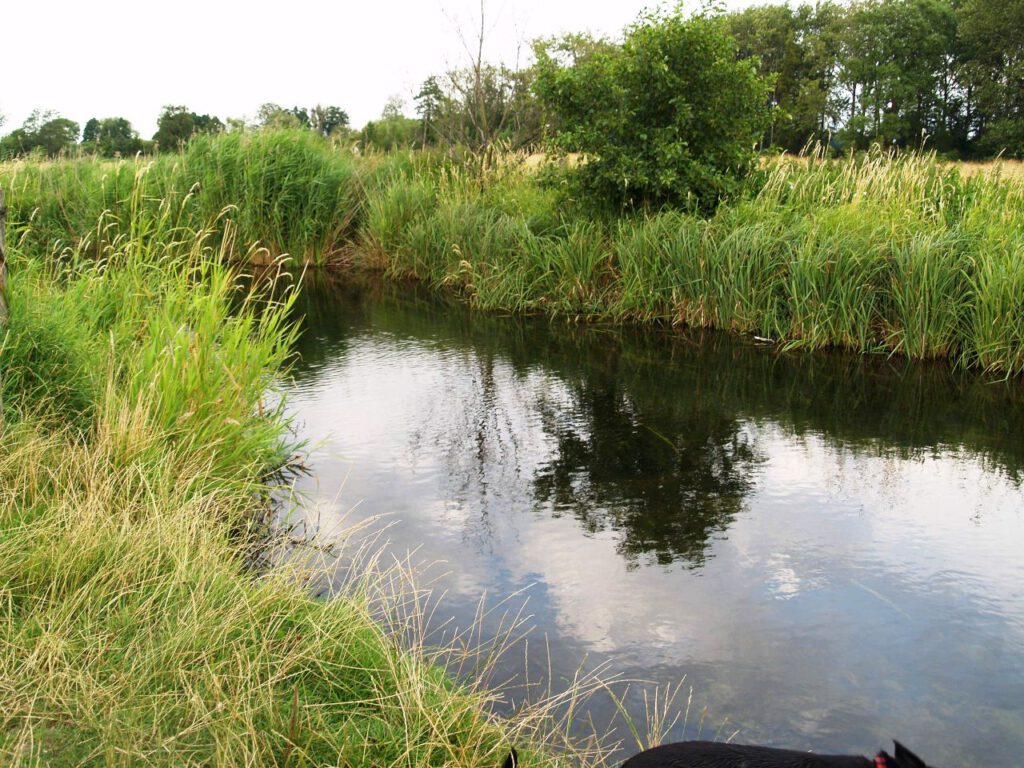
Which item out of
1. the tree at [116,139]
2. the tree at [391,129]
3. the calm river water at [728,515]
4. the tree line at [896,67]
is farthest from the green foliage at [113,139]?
the tree line at [896,67]

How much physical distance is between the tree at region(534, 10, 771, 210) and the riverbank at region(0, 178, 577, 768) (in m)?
6.88

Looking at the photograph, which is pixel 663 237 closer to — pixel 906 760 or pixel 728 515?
pixel 728 515

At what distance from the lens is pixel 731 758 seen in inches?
88.5

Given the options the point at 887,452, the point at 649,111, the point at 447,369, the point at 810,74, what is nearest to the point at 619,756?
the point at 887,452

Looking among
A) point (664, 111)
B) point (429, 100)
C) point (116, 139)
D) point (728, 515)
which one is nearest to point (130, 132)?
point (116, 139)

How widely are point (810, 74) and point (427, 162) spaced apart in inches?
1552

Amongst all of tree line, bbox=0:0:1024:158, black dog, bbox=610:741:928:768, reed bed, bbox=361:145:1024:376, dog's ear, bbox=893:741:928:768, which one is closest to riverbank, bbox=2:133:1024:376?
reed bed, bbox=361:145:1024:376

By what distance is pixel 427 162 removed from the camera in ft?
52.3

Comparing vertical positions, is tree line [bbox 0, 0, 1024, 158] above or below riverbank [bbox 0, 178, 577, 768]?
above

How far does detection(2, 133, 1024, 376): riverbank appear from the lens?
8.62 metres

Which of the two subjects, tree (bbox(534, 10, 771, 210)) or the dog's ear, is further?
tree (bbox(534, 10, 771, 210))

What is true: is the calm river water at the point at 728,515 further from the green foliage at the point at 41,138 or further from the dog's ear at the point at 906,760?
the green foliage at the point at 41,138

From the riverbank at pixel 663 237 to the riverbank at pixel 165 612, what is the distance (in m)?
2.24

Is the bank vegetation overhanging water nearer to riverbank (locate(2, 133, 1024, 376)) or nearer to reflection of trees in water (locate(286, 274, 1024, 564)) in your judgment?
riverbank (locate(2, 133, 1024, 376))
